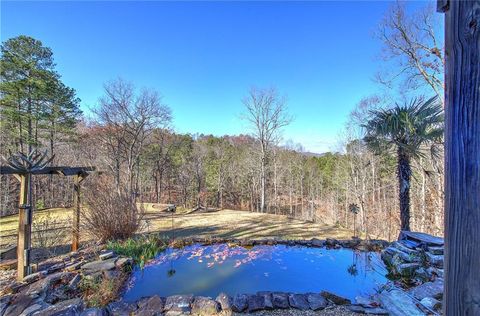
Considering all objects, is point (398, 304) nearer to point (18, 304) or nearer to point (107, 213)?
point (18, 304)

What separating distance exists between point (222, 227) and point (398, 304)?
5.45 meters

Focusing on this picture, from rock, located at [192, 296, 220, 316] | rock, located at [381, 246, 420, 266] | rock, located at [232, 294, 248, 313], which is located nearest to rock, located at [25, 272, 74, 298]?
rock, located at [192, 296, 220, 316]

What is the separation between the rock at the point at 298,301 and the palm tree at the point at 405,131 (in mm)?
3044

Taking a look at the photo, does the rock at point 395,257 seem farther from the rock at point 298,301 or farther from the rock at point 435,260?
the rock at point 298,301

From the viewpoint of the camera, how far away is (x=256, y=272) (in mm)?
4020

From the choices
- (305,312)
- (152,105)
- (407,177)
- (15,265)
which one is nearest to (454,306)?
(305,312)

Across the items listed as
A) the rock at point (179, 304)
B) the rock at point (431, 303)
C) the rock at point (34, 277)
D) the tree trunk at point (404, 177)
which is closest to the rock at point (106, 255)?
the rock at point (34, 277)

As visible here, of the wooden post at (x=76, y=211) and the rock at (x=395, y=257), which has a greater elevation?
the wooden post at (x=76, y=211)

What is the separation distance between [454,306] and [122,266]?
14.8ft

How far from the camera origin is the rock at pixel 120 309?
267 centimetres

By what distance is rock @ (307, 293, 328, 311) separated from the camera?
2.86 meters

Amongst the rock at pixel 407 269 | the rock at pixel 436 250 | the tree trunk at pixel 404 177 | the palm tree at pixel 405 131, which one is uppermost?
A: the palm tree at pixel 405 131

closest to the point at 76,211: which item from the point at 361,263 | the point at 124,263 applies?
the point at 124,263

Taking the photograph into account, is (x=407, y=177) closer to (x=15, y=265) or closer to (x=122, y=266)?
(x=122, y=266)
